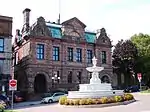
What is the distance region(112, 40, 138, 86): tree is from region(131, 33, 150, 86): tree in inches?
65.7

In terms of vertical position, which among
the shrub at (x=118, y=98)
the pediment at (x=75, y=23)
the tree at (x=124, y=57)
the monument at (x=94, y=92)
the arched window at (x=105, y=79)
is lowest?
the shrub at (x=118, y=98)

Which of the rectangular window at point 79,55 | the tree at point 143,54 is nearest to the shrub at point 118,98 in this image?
the rectangular window at point 79,55

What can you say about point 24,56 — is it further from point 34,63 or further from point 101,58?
point 101,58

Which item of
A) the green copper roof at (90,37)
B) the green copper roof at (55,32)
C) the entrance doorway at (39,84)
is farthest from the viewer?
the green copper roof at (90,37)

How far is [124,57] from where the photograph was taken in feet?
209

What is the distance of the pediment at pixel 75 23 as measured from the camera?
55094mm

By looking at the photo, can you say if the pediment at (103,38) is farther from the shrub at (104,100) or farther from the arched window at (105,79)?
the shrub at (104,100)

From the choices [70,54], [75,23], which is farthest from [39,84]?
[75,23]

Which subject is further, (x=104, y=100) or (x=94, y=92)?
(x=94, y=92)

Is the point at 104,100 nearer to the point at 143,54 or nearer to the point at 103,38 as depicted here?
the point at 103,38

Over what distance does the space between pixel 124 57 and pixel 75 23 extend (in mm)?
14093

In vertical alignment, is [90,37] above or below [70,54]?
above

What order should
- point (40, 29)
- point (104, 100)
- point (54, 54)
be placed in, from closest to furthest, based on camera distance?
point (104, 100)
point (40, 29)
point (54, 54)

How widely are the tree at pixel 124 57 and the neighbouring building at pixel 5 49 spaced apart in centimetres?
2557
